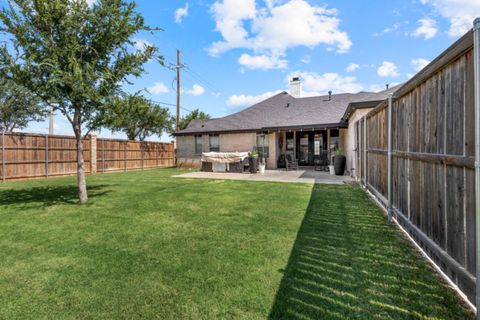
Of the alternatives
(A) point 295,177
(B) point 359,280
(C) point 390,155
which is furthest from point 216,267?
(A) point 295,177

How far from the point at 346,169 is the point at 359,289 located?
10863 mm

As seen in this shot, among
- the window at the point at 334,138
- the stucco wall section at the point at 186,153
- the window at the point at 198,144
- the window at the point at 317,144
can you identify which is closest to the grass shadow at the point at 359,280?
the window at the point at 334,138

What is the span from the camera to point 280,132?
52.8ft

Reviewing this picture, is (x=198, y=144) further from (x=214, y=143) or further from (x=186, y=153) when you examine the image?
(x=214, y=143)

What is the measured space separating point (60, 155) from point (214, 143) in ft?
28.3

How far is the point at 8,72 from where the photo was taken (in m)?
5.61

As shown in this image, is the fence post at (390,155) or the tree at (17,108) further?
the tree at (17,108)

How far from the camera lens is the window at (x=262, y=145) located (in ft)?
51.8

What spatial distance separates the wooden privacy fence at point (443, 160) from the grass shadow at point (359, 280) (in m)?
0.22

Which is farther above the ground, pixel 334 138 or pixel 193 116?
pixel 193 116

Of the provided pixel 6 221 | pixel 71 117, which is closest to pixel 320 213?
pixel 6 221

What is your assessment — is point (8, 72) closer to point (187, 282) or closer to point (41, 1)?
point (41, 1)

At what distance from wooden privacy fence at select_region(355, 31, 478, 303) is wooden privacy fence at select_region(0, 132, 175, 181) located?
1395 cm

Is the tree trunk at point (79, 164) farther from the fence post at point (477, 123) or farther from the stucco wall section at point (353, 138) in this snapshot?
the stucco wall section at point (353, 138)
